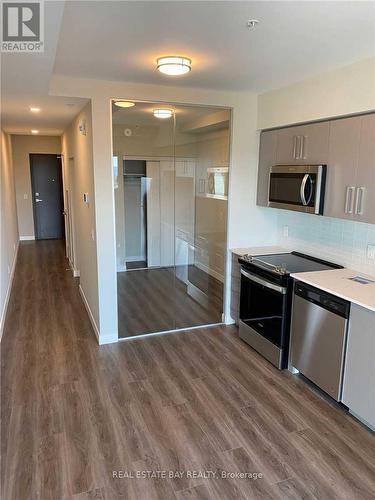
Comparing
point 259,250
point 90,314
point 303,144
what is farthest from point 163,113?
point 90,314

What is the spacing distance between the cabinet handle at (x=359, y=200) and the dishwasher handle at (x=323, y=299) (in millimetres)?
690

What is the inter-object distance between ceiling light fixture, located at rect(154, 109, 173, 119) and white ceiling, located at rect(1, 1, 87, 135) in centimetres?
73

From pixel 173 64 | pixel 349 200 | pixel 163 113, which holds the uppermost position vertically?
pixel 173 64

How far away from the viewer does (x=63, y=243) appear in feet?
30.5

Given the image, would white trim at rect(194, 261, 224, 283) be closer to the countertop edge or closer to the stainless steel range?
the stainless steel range

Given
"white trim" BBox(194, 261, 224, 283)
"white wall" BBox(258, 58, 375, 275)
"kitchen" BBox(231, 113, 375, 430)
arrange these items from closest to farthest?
1. "kitchen" BBox(231, 113, 375, 430)
2. "white wall" BBox(258, 58, 375, 275)
3. "white trim" BBox(194, 261, 224, 283)

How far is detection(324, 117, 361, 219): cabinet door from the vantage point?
9.59 ft

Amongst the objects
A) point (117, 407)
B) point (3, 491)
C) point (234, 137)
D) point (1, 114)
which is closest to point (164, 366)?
point (117, 407)

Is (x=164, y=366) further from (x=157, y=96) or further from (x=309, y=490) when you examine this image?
(x=157, y=96)

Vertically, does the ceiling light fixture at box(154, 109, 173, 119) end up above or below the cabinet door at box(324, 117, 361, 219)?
above

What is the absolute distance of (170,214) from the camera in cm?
427

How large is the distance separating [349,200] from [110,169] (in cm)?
222

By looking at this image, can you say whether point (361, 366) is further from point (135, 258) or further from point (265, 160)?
point (135, 258)

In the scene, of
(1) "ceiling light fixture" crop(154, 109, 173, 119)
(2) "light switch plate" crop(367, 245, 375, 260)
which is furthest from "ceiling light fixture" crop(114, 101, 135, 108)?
(2) "light switch plate" crop(367, 245, 375, 260)
